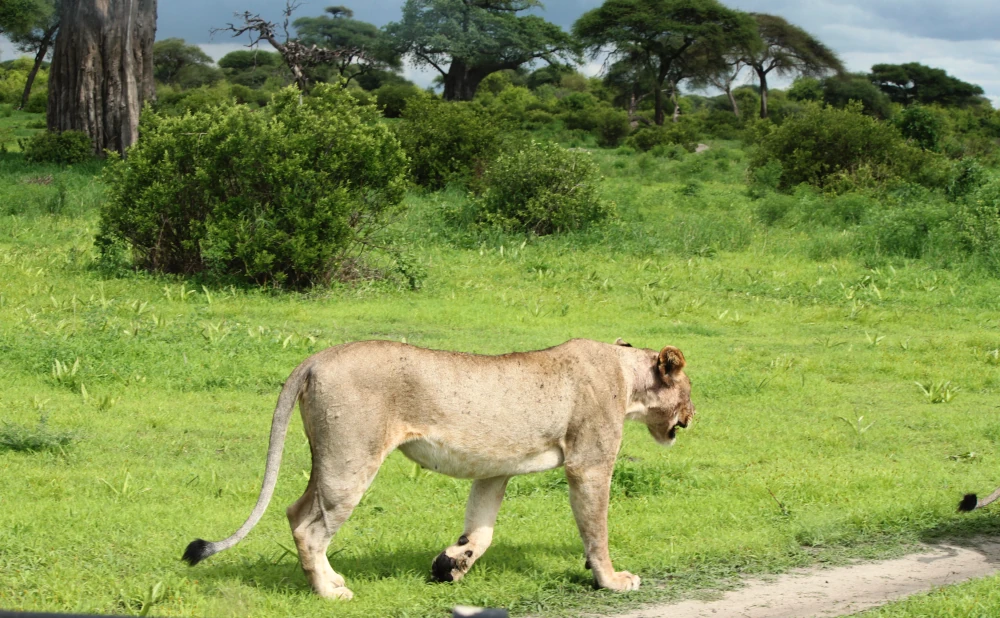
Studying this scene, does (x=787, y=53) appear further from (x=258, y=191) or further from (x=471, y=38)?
(x=258, y=191)

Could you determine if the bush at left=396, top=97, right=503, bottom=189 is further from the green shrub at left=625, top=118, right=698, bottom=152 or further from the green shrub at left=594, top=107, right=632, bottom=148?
the green shrub at left=594, top=107, right=632, bottom=148

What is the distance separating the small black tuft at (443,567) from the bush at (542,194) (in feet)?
38.7

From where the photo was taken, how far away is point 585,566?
5.56 meters

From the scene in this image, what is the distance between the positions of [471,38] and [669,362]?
136 ft

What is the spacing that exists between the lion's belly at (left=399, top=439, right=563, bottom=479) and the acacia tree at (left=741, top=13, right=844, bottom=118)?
42.6 m

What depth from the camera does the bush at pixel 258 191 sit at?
42.6 feet

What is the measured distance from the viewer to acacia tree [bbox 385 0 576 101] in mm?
45562

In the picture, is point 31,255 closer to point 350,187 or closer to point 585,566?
point 350,187

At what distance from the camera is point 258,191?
13.4 meters

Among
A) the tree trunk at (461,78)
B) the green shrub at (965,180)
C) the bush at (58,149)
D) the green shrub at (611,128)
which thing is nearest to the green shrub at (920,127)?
the green shrub at (965,180)

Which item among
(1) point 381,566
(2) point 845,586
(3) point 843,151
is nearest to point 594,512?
(1) point 381,566

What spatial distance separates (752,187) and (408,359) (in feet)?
61.8

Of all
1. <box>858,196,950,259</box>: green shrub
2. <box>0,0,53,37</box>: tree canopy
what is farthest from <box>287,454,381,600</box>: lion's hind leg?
<box>0,0,53,37</box>: tree canopy

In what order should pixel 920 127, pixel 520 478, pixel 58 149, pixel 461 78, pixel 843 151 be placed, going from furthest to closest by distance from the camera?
pixel 461 78 → pixel 920 127 → pixel 58 149 → pixel 843 151 → pixel 520 478
